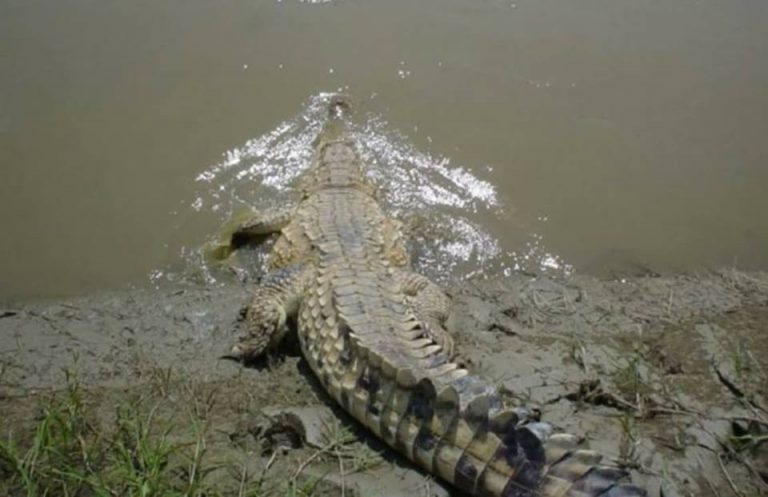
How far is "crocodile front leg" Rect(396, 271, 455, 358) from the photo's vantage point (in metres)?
4.19

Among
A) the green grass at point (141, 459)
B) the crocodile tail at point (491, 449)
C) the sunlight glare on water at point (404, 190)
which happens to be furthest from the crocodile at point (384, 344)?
the green grass at point (141, 459)

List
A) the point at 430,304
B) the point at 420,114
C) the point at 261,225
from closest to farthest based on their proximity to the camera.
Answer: the point at 430,304
the point at 261,225
the point at 420,114

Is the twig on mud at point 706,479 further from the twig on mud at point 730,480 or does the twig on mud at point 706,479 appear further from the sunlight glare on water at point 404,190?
the sunlight glare on water at point 404,190

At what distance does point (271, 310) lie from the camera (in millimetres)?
4312

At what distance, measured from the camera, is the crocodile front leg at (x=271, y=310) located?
425 centimetres

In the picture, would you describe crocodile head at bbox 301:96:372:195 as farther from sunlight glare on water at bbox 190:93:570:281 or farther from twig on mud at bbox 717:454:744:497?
twig on mud at bbox 717:454:744:497

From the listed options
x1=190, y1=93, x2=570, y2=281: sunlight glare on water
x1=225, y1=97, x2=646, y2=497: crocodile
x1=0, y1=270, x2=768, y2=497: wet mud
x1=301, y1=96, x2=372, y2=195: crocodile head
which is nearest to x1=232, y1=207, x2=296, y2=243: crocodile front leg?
x1=225, y1=97, x2=646, y2=497: crocodile

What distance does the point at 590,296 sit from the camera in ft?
15.9

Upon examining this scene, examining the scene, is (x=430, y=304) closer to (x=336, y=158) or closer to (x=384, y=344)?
(x=384, y=344)

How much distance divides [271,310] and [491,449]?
1.82 meters

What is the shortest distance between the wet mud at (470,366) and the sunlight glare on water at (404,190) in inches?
10.9

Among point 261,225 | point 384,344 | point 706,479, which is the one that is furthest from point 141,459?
point 261,225

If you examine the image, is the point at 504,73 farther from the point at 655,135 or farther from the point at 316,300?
the point at 316,300

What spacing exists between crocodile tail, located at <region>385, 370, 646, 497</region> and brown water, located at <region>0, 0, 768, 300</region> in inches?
A: 85.5
